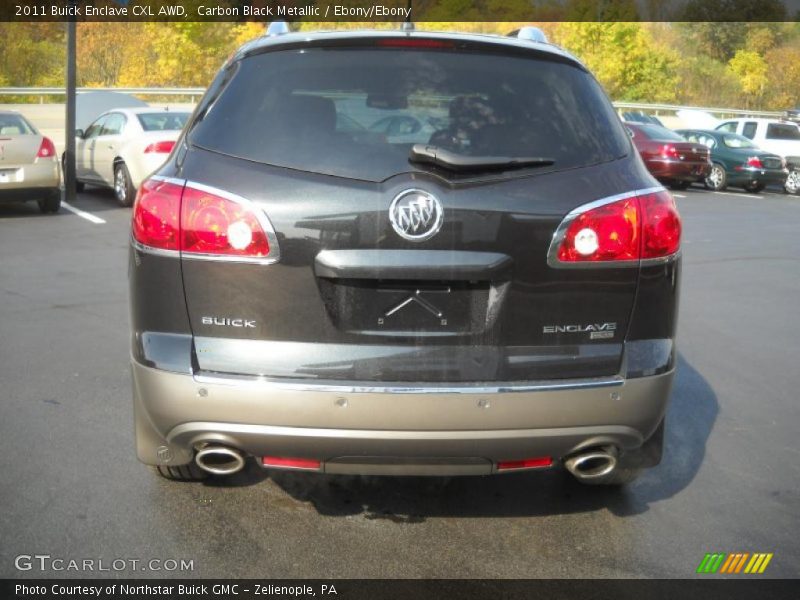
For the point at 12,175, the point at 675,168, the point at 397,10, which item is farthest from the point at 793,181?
the point at 12,175

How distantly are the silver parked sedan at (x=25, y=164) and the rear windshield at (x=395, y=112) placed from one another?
37.0ft

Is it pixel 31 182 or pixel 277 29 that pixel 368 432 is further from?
pixel 31 182

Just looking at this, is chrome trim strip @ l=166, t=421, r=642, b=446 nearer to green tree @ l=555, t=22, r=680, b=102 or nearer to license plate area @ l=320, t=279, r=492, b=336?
license plate area @ l=320, t=279, r=492, b=336

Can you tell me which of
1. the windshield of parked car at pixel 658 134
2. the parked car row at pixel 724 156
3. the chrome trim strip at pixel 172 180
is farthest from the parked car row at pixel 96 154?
the windshield of parked car at pixel 658 134

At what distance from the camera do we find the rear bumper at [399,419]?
326cm

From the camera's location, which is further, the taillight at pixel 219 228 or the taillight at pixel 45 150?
the taillight at pixel 45 150

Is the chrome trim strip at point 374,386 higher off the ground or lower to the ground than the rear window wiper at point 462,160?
lower

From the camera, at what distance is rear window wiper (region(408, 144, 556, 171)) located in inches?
130

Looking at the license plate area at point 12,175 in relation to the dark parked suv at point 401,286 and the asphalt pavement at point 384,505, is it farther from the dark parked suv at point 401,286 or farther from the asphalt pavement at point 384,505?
the dark parked suv at point 401,286

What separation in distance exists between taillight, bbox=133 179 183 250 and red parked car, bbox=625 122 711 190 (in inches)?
803

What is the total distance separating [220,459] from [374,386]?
710mm

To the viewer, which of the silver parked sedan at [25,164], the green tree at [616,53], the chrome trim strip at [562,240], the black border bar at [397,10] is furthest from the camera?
the green tree at [616,53]

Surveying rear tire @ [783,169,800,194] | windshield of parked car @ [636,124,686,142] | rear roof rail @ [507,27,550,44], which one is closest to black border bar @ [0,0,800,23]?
windshield of parked car @ [636,124,686,142]
